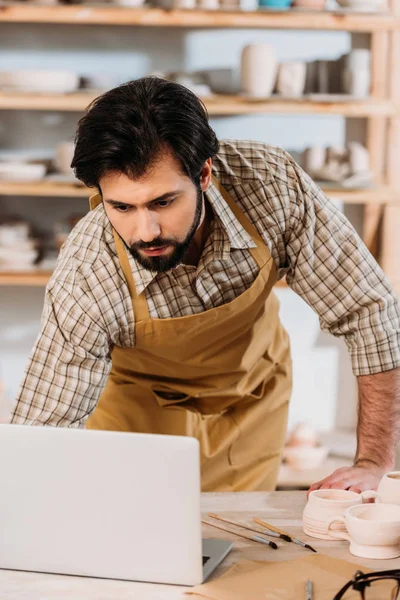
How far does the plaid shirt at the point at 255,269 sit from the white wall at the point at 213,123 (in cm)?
165

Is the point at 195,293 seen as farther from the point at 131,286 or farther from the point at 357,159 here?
the point at 357,159

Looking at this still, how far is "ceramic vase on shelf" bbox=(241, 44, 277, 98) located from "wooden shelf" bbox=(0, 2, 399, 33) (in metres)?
0.10

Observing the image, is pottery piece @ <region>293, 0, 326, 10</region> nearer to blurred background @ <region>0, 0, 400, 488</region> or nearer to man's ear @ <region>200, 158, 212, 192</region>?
blurred background @ <region>0, 0, 400, 488</region>

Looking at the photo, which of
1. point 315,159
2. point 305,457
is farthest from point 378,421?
point 315,159

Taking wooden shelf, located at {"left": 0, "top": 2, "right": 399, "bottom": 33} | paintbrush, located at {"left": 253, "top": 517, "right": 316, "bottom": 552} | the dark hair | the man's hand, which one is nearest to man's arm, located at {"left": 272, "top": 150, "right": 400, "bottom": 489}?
the man's hand

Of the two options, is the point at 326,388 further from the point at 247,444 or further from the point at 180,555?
the point at 180,555

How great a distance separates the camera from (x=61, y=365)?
1612 millimetres

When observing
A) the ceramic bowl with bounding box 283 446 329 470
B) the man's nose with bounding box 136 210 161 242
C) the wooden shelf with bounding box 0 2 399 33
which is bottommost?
the ceramic bowl with bounding box 283 446 329 470

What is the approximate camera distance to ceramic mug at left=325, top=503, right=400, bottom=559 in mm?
1293

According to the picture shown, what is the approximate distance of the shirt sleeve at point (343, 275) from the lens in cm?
178

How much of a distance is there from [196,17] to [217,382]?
165cm

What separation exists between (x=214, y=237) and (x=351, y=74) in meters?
1.65

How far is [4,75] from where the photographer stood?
3.15 meters

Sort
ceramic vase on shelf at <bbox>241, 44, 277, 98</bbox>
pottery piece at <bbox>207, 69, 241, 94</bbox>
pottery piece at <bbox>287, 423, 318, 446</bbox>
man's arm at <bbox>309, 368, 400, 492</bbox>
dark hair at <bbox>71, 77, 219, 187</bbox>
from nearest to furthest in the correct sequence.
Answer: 1. dark hair at <bbox>71, 77, 219, 187</bbox>
2. man's arm at <bbox>309, 368, 400, 492</bbox>
3. ceramic vase on shelf at <bbox>241, 44, 277, 98</bbox>
4. pottery piece at <bbox>287, 423, 318, 446</bbox>
5. pottery piece at <bbox>207, 69, 241, 94</bbox>
